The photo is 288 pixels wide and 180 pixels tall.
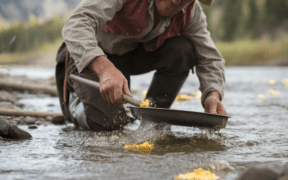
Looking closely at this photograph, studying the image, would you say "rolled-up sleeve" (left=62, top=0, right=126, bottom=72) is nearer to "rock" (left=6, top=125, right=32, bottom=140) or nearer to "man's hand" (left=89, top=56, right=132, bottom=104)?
"man's hand" (left=89, top=56, right=132, bottom=104)

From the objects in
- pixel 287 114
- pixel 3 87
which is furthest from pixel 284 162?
pixel 3 87

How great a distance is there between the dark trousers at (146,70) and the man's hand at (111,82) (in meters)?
0.42

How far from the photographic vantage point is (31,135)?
5.63ft

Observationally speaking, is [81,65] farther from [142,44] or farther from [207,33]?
[207,33]

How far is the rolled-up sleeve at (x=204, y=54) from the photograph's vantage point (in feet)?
6.53

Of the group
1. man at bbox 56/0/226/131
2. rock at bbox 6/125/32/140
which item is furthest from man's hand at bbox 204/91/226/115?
rock at bbox 6/125/32/140

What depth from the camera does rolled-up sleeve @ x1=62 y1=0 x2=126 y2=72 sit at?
4.74 ft

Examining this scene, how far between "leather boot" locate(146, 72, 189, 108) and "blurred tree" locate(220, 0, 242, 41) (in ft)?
129

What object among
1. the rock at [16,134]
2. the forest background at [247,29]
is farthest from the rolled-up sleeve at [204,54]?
the forest background at [247,29]

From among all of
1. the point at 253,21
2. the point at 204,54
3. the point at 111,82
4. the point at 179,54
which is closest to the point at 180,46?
the point at 179,54

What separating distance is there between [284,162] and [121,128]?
1099 millimetres

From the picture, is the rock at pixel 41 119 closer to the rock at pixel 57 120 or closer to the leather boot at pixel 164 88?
the rock at pixel 57 120

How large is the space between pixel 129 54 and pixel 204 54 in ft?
1.94

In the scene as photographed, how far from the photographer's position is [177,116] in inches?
56.6
